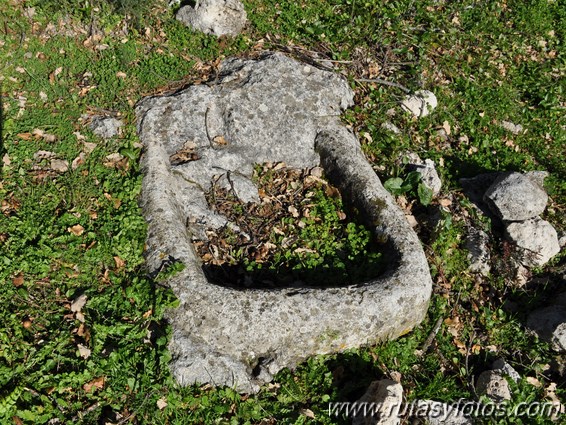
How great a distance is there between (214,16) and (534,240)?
568 centimetres

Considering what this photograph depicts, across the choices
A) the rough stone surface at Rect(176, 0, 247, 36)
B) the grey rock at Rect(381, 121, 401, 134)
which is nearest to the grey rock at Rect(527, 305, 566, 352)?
the grey rock at Rect(381, 121, 401, 134)

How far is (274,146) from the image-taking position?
7203 mm

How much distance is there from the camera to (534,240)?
6.85 meters

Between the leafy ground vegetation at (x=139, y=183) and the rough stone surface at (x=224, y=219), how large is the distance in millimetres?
214

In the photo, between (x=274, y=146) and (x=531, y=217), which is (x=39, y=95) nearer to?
(x=274, y=146)

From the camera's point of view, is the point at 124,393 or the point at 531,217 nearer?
the point at 124,393

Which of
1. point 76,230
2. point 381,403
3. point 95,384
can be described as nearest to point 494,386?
point 381,403

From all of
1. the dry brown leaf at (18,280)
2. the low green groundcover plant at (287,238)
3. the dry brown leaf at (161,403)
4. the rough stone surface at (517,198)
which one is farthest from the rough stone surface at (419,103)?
the dry brown leaf at (18,280)

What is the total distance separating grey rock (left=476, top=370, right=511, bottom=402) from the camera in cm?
530

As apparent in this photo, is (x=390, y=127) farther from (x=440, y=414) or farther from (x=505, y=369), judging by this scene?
(x=440, y=414)

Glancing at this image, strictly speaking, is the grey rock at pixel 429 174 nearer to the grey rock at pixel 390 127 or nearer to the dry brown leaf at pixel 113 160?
the grey rock at pixel 390 127

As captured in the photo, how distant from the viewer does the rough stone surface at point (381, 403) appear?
4.59m

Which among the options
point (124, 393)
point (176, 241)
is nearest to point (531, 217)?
point (176, 241)

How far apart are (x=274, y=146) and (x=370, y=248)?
2005mm
